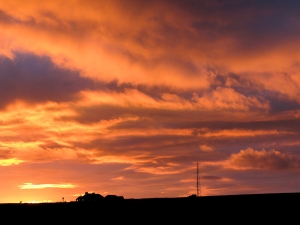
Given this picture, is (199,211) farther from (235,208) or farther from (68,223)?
(68,223)

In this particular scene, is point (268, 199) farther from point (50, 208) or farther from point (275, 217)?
point (50, 208)

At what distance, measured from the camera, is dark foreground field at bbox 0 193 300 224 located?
29266 millimetres

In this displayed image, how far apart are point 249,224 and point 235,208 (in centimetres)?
130

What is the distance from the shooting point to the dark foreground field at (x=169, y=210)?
29.3 m

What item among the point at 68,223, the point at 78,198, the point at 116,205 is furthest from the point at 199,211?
the point at 78,198

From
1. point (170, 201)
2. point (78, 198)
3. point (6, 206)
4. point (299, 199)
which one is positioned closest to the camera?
point (299, 199)

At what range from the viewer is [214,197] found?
3042cm

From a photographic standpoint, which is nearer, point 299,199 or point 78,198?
point 299,199

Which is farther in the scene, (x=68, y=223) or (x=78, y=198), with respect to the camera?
(x=78, y=198)

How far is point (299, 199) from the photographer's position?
95.2 feet

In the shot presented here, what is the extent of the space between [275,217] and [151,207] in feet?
25.8

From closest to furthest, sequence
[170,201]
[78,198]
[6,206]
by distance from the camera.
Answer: [170,201] < [6,206] < [78,198]

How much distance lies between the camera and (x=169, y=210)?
3091 centimetres

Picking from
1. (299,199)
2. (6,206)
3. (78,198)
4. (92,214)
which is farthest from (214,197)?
(78,198)
